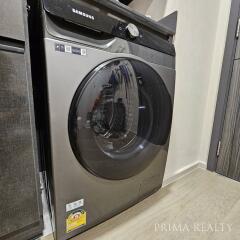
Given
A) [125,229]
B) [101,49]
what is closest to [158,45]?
[101,49]

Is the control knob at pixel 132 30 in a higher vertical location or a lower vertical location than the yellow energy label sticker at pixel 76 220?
higher

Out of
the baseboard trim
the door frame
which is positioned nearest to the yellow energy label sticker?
the baseboard trim

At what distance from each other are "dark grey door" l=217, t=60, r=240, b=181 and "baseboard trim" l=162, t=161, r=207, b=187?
5.9 inches

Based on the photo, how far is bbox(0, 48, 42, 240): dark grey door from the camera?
17.5 inches

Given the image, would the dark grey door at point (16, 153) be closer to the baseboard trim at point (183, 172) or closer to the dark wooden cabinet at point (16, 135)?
the dark wooden cabinet at point (16, 135)

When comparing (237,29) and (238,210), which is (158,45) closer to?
(237,29)

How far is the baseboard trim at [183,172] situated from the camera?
1.13 meters

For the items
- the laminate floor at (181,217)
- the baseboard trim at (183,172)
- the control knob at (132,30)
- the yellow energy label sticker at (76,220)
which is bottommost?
the laminate floor at (181,217)

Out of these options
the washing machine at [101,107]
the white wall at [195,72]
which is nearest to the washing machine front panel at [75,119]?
the washing machine at [101,107]

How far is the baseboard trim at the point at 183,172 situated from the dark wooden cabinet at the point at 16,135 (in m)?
0.82

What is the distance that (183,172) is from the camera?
1.24m

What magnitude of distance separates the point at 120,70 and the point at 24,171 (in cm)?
47

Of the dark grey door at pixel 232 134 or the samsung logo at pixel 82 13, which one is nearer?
the samsung logo at pixel 82 13

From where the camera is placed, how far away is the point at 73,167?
0.58 meters
